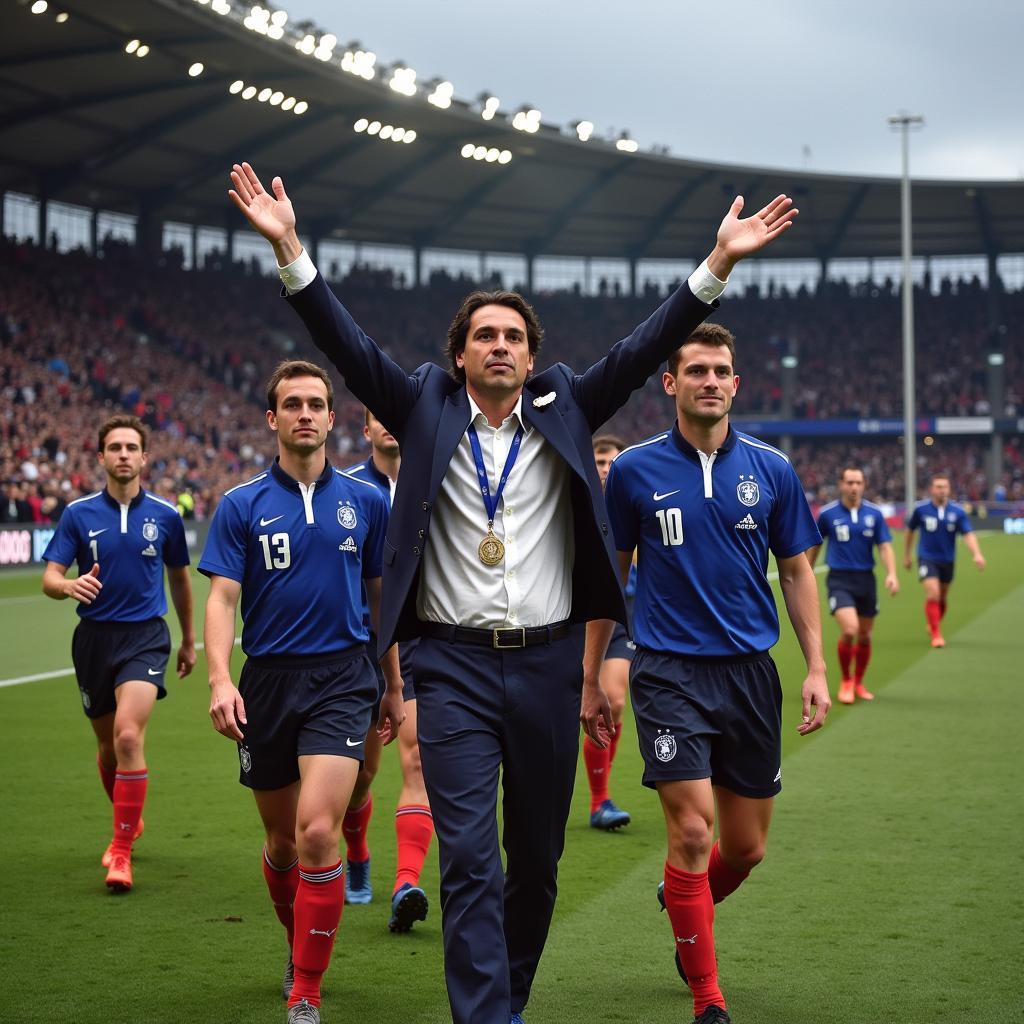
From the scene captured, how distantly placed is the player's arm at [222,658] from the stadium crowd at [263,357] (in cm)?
2476

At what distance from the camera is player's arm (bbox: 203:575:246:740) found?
4.97m

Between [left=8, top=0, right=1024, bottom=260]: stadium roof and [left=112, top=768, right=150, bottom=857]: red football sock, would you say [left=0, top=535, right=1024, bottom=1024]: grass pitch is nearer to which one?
[left=112, top=768, right=150, bottom=857]: red football sock

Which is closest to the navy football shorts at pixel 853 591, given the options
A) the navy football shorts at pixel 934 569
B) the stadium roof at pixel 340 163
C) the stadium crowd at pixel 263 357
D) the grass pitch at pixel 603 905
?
the grass pitch at pixel 603 905

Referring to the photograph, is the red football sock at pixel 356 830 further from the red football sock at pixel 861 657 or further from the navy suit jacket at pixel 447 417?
the red football sock at pixel 861 657

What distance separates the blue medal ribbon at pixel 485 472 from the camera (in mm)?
4520

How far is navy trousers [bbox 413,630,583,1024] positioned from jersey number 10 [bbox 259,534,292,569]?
111cm

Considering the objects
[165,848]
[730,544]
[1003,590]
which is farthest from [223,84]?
[730,544]

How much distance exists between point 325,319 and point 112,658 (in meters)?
3.77

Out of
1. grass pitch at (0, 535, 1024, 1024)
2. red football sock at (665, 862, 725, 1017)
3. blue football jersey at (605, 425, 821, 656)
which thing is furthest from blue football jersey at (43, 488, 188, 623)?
red football sock at (665, 862, 725, 1017)

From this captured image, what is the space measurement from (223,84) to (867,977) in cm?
3396

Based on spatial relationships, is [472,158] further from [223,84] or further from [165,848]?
[165,848]

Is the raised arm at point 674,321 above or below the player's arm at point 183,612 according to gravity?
above

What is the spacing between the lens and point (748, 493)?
5465 mm

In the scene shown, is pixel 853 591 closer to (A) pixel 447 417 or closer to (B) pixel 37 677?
(B) pixel 37 677
